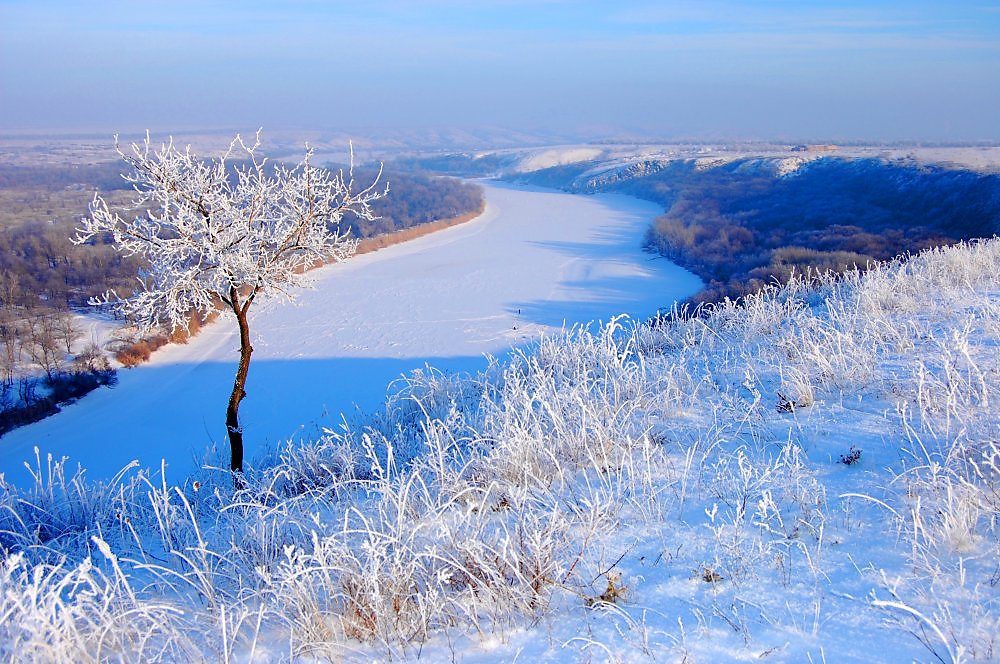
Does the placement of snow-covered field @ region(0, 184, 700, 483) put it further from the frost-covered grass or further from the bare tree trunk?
the frost-covered grass

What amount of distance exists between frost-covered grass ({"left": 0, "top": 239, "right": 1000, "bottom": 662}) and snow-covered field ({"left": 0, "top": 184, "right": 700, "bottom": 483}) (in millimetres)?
3367

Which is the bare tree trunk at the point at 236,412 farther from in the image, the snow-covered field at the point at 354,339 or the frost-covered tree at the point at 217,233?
the snow-covered field at the point at 354,339

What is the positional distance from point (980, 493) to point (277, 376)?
49.2 ft

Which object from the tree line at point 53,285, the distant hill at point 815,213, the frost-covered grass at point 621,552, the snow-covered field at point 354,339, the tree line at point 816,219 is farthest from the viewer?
the distant hill at point 815,213

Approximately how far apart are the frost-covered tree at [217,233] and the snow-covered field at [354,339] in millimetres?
1375

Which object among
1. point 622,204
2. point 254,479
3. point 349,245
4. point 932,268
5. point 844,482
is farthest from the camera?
point 622,204

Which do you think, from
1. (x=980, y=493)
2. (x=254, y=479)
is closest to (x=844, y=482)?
(x=980, y=493)

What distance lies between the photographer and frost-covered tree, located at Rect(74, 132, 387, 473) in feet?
16.5

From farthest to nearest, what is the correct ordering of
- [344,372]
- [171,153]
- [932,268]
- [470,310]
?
1. [470,310]
2. [344,372]
3. [932,268]
4. [171,153]

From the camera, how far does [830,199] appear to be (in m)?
31.7

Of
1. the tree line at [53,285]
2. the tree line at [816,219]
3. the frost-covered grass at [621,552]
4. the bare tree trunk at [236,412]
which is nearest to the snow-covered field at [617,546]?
the frost-covered grass at [621,552]

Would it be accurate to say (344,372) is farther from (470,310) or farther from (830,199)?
(830,199)

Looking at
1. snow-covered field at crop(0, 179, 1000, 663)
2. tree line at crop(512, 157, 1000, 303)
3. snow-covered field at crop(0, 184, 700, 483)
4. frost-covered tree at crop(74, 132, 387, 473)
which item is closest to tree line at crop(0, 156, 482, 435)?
frost-covered tree at crop(74, 132, 387, 473)

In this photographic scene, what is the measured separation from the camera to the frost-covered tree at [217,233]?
5016 mm
